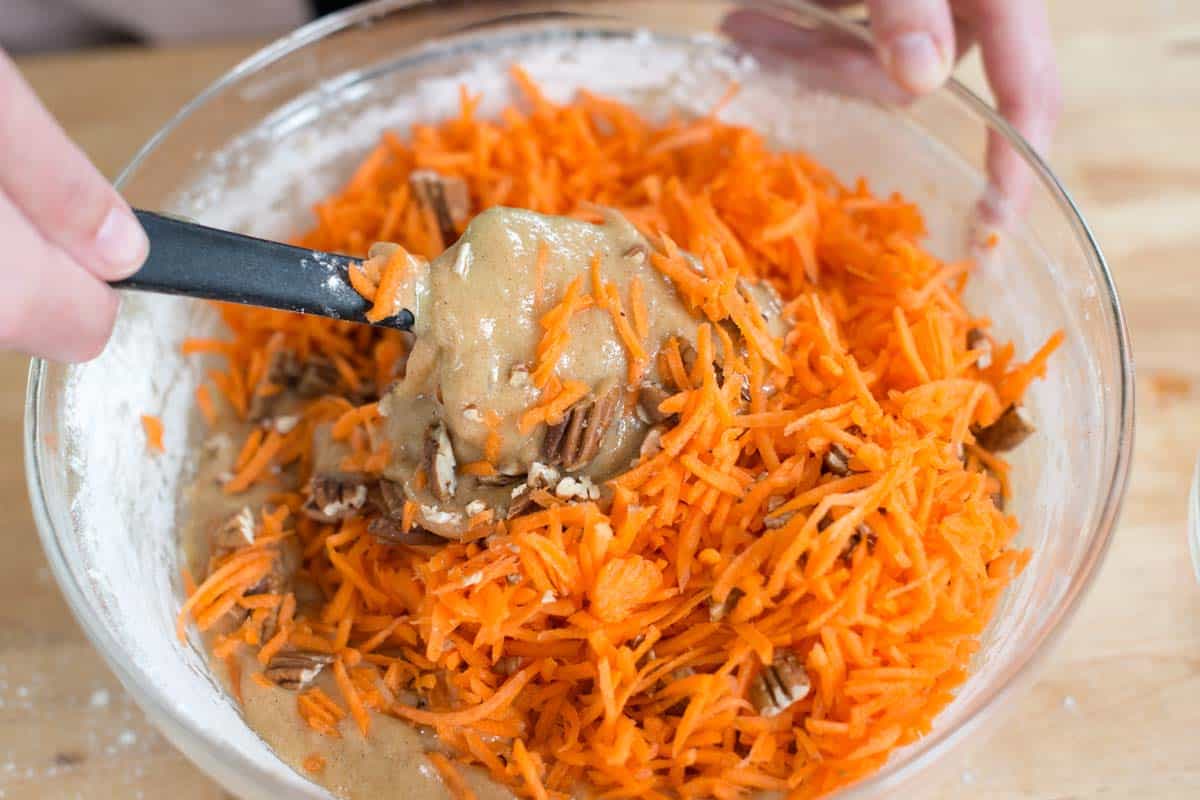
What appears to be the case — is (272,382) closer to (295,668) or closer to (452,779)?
(295,668)

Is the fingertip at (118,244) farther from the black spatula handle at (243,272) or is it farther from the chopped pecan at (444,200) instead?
the chopped pecan at (444,200)

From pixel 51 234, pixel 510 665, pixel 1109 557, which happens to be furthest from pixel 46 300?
pixel 1109 557

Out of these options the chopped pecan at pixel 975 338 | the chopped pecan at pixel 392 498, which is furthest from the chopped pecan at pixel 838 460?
the chopped pecan at pixel 392 498

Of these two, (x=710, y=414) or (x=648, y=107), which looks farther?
(x=648, y=107)

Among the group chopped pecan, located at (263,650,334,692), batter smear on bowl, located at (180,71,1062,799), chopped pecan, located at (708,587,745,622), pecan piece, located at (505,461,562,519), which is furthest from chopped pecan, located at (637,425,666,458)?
chopped pecan, located at (263,650,334,692)

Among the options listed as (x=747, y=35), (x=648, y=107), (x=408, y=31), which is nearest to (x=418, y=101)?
(x=408, y=31)

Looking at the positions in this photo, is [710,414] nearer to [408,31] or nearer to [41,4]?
[408,31]

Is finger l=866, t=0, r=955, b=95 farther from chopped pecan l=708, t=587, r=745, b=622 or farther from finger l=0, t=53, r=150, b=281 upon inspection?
finger l=0, t=53, r=150, b=281
